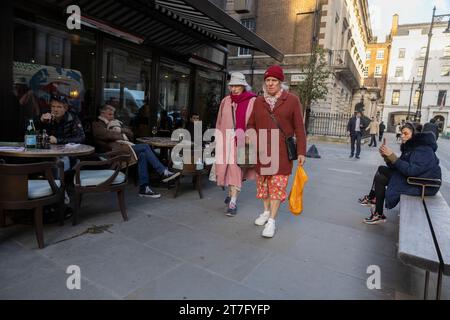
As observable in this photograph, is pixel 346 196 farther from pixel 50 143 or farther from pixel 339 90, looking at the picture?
pixel 339 90

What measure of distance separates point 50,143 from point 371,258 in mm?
3910

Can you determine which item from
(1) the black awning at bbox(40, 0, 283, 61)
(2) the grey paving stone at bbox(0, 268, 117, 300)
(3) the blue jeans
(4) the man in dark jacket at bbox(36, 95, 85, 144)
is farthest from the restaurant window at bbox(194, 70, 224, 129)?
(2) the grey paving stone at bbox(0, 268, 117, 300)

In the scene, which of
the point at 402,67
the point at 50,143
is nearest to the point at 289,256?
the point at 50,143

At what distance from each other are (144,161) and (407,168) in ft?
11.9

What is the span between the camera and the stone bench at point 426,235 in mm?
2109

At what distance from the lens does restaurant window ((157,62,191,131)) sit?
7090 mm

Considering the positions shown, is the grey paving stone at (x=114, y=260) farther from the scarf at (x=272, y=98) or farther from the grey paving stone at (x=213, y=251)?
the scarf at (x=272, y=98)

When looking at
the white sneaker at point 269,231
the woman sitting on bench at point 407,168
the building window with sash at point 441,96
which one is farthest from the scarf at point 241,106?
the building window with sash at point 441,96

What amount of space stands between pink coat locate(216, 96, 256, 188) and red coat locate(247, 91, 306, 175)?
0.54m

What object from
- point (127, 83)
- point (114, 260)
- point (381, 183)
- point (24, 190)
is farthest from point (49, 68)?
point (381, 183)

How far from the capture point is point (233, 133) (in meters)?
4.16

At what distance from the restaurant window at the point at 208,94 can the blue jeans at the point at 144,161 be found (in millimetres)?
3818

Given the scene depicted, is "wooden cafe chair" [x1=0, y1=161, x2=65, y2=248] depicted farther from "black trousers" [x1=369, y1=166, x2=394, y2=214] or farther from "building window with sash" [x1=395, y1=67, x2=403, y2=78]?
"building window with sash" [x1=395, y1=67, x2=403, y2=78]

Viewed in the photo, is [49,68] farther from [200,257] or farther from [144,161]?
[200,257]
